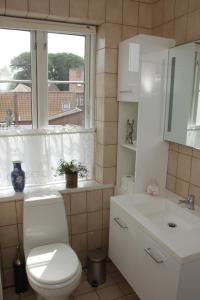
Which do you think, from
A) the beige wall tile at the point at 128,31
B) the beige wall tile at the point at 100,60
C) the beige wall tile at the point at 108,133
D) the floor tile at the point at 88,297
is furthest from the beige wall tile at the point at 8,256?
the beige wall tile at the point at 128,31

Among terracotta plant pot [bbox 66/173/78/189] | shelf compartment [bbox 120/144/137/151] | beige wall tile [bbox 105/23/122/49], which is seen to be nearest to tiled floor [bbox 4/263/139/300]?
terracotta plant pot [bbox 66/173/78/189]

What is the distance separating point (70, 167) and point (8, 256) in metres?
0.86

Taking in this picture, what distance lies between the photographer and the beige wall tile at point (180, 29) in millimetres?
1859

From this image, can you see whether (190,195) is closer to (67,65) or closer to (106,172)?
(106,172)

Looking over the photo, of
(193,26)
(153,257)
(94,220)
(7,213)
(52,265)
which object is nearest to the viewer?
(153,257)

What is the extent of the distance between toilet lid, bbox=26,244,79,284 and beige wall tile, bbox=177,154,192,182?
0.98 m

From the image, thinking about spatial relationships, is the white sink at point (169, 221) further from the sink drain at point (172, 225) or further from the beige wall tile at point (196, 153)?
the beige wall tile at point (196, 153)

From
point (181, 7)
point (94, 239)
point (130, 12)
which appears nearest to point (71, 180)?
point (94, 239)

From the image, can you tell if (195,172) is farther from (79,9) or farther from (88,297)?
(79,9)

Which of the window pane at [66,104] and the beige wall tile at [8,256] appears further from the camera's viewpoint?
the window pane at [66,104]

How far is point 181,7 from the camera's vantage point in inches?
73.9

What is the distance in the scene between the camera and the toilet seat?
156 centimetres

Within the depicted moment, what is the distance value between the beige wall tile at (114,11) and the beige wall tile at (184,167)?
120cm

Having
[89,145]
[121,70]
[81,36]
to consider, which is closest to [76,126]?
[89,145]
